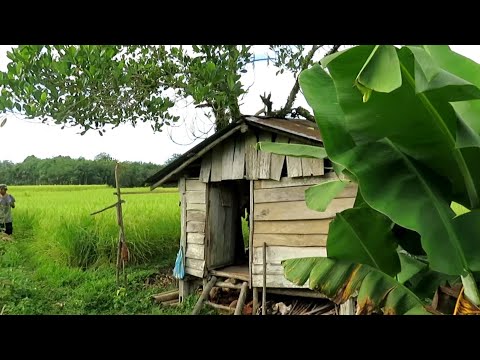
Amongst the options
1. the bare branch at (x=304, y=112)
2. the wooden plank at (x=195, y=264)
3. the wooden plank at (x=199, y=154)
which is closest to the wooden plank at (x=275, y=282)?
the wooden plank at (x=195, y=264)

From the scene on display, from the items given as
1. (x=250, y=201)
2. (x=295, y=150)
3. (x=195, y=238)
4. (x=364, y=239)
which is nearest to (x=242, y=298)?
(x=195, y=238)

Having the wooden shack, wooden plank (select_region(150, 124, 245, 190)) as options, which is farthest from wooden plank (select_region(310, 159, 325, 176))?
wooden plank (select_region(150, 124, 245, 190))

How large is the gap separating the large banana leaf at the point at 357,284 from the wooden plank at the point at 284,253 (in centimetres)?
209

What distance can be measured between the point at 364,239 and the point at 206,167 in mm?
2775

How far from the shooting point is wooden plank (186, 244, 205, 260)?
3.82m

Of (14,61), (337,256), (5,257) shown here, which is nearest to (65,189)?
(5,257)

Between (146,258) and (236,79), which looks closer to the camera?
(236,79)

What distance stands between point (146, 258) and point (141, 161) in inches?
44.7

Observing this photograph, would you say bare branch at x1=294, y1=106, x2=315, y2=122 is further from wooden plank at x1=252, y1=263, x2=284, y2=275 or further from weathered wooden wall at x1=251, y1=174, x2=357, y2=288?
wooden plank at x1=252, y1=263, x2=284, y2=275

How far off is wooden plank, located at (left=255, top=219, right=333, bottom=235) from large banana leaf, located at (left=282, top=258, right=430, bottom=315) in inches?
80.4

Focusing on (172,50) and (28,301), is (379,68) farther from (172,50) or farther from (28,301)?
(28,301)

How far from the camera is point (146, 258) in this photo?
16.9 feet

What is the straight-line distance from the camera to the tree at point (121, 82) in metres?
2.55

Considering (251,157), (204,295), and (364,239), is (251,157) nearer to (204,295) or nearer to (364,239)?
(204,295)
